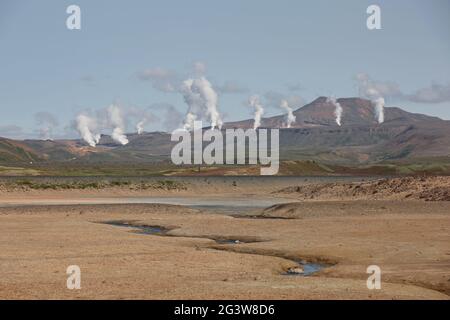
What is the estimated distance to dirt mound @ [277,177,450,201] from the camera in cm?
8038

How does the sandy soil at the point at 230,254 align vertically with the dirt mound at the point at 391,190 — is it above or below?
above

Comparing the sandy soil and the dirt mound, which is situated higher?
the sandy soil

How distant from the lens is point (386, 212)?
6781 cm

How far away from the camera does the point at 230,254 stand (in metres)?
→ 39.1

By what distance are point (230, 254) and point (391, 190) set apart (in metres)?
52.3

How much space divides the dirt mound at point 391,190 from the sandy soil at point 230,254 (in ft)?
32.7

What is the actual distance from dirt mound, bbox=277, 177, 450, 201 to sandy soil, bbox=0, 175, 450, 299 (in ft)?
32.7

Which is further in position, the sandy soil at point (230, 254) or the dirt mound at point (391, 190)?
the dirt mound at point (391, 190)

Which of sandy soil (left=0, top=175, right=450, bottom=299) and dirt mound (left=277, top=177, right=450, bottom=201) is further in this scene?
dirt mound (left=277, top=177, right=450, bottom=201)

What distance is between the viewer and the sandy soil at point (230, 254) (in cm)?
2759

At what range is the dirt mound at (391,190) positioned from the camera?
80.4 metres

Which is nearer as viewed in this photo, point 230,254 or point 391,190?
point 230,254
